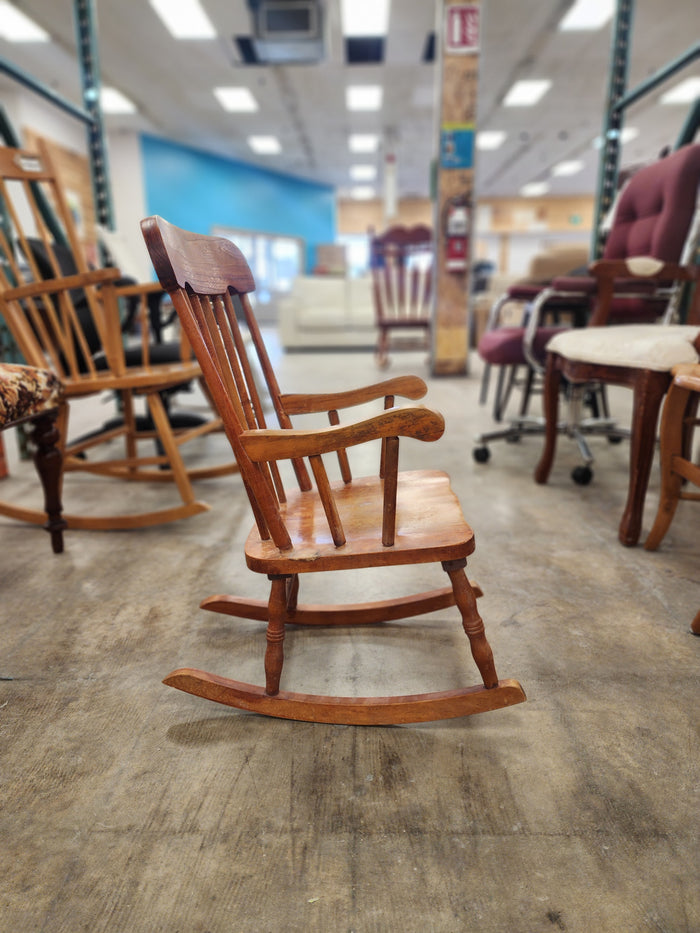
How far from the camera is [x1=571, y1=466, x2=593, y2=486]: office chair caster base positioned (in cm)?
226

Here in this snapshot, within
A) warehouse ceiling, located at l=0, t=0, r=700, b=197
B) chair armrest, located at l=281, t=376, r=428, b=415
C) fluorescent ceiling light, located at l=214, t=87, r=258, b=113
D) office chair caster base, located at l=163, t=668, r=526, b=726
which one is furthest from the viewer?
fluorescent ceiling light, located at l=214, t=87, r=258, b=113

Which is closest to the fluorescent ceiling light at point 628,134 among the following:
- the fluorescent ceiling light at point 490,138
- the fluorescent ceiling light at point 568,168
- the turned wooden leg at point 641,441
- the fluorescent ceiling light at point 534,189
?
the fluorescent ceiling light at point 568,168

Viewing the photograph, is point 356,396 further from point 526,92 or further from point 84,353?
point 526,92

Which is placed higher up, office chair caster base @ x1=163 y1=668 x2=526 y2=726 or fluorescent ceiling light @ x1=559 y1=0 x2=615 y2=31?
fluorescent ceiling light @ x1=559 y1=0 x2=615 y2=31

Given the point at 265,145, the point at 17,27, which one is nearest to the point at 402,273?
the point at 17,27

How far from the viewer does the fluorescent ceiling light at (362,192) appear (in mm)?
16641

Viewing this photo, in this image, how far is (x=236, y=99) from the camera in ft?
29.5

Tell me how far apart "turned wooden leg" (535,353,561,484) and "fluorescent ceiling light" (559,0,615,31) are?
6096 mm

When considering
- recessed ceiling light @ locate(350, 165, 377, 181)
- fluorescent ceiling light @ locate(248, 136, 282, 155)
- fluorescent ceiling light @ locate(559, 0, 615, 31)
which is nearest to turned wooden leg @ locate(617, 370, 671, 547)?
fluorescent ceiling light @ locate(559, 0, 615, 31)

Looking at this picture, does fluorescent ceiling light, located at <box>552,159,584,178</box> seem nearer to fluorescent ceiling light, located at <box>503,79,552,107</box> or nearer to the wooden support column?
fluorescent ceiling light, located at <box>503,79,552,107</box>

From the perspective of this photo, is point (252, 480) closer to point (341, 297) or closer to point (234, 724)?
point (234, 724)

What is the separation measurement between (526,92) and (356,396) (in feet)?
31.8

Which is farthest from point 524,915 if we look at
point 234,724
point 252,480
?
point 252,480

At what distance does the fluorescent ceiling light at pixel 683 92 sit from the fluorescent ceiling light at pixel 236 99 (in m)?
6.34
